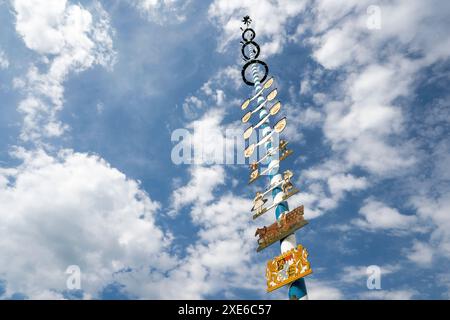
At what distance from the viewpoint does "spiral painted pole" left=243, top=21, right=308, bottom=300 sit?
16.8m

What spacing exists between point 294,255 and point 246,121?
44.9ft

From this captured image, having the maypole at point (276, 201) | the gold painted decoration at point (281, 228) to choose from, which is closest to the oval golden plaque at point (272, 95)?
the maypole at point (276, 201)

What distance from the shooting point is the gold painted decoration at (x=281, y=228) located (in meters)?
17.9

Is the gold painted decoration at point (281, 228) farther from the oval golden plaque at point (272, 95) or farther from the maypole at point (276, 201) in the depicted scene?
the oval golden plaque at point (272, 95)

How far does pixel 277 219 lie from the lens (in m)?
20.3

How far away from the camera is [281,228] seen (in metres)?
18.6

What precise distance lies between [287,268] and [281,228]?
92.7 inches

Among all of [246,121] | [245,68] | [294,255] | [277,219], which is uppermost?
[245,68]

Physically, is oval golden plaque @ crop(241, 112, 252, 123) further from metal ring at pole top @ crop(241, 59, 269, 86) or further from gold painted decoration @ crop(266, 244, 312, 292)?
gold painted decoration @ crop(266, 244, 312, 292)

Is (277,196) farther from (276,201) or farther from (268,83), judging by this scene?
(268,83)

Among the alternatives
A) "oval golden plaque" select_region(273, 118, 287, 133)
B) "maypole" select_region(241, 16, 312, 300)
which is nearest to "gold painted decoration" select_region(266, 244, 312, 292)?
"maypole" select_region(241, 16, 312, 300)

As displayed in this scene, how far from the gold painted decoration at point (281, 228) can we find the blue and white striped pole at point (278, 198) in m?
0.59
